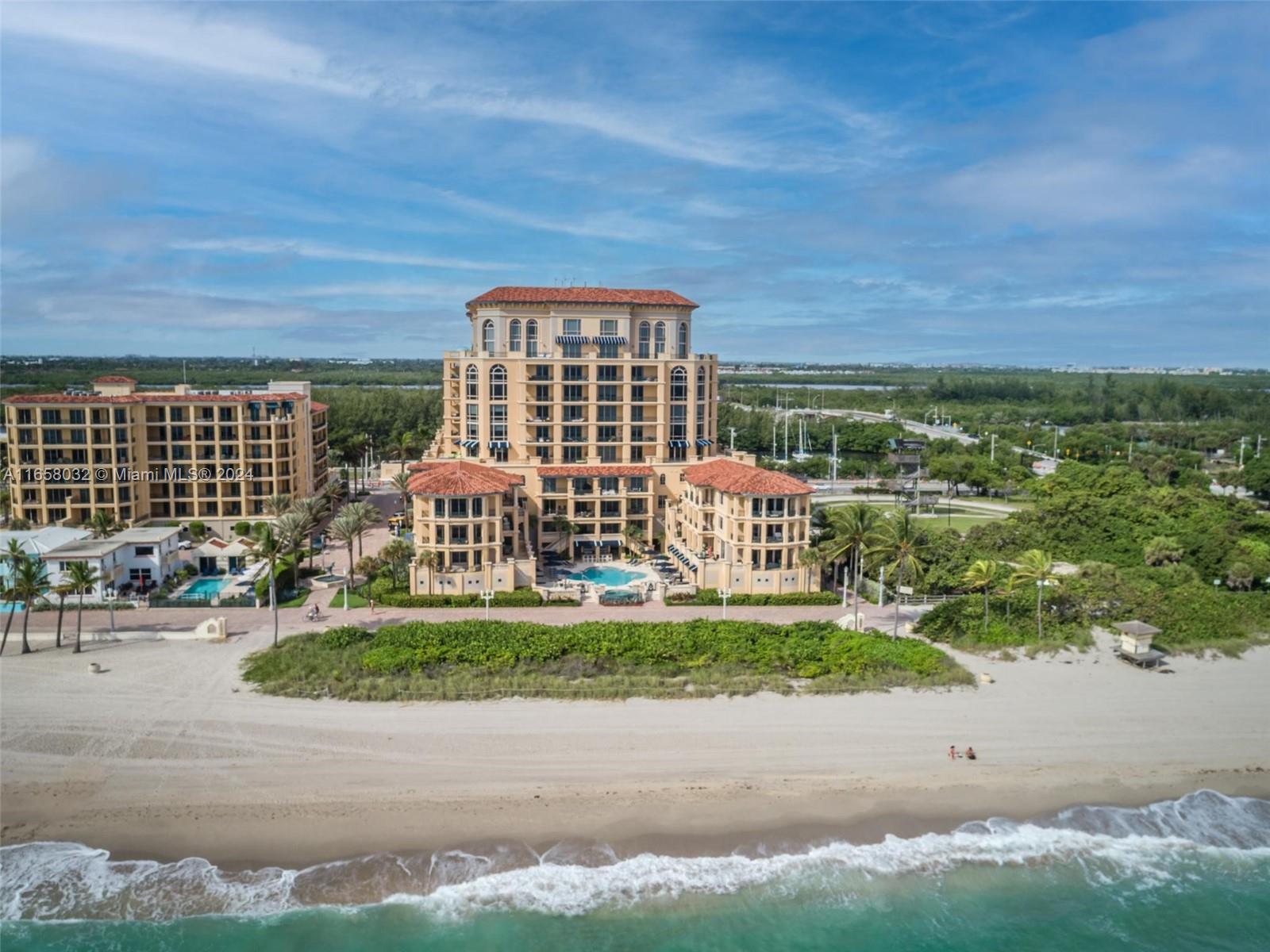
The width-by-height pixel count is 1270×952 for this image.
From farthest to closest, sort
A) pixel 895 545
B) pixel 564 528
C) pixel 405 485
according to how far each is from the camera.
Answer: pixel 564 528
pixel 405 485
pixel 895 545

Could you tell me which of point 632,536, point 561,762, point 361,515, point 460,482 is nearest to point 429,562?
point 460,482

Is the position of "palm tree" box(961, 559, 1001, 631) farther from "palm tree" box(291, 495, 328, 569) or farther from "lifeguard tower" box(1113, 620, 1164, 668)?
"palm tree" box(291, 495, 328, 569)

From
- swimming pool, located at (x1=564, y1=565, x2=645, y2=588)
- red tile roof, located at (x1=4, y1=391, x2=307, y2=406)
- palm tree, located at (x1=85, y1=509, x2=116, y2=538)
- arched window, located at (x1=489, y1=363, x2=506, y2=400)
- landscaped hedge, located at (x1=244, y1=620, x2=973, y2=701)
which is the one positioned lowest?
landscaped hedge, located at (x1=244, y1=620, x2=973, y2=701)

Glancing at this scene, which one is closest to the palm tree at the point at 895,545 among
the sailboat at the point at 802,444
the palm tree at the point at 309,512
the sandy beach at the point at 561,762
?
the sandy beach at the point at 561,762

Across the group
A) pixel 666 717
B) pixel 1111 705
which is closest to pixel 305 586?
pixel 666 717

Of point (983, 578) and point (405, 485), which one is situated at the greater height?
point (405, 485)

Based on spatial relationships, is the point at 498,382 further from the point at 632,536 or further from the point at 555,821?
the point at 555,821

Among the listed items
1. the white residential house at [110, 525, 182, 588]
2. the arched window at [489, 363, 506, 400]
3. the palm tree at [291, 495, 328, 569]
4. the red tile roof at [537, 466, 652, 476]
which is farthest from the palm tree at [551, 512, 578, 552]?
the white residential house at [110, 525, 182, 588]
